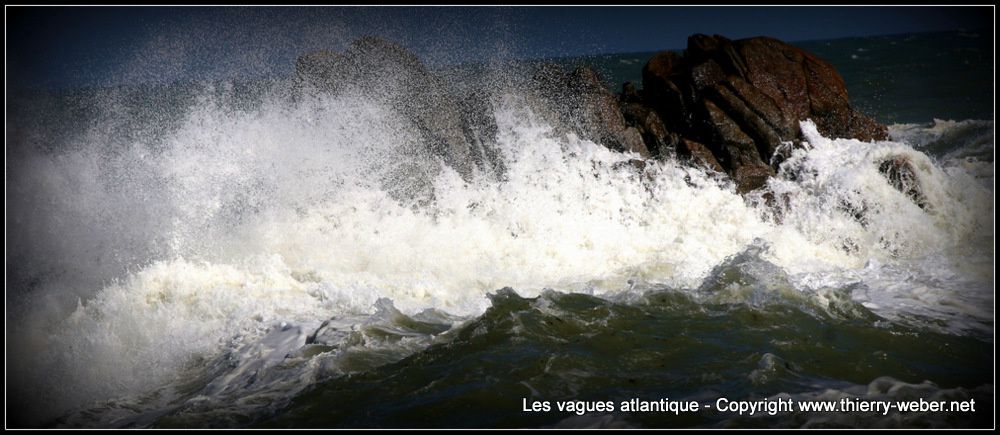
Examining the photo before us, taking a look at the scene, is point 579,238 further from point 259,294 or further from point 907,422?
point 907,422

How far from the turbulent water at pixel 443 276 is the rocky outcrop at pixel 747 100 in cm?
55

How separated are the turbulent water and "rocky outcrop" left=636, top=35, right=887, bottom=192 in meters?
0.55

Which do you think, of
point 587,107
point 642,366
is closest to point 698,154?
point 587,107

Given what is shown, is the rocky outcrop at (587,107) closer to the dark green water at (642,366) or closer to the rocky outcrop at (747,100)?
the rocky outcrop at (747,100)

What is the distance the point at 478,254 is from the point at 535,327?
8.20 feet

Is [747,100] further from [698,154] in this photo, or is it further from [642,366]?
[642,366]

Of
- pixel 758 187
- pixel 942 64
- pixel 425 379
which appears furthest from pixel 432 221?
pixel 942 64

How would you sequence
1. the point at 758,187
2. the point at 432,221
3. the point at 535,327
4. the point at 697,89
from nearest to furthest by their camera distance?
1. the point at 535,327
2. the point at 432,221
3. the point at 758,187
4. the point at 697,89

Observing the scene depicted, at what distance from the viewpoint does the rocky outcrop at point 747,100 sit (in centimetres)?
972

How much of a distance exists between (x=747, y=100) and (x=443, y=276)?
561 centimetres

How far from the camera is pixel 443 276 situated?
7336 mm

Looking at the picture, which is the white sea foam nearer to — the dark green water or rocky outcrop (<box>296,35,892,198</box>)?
rocky outcrop (<box>296,35,892,198</box>)

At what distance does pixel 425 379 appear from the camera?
471 centimetres

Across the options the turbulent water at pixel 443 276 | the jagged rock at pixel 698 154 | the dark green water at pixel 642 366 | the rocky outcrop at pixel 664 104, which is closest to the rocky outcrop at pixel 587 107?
the rocky outcrop at pixel 664 104
